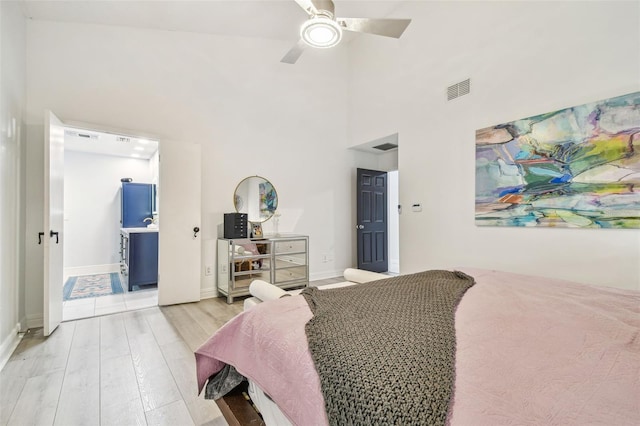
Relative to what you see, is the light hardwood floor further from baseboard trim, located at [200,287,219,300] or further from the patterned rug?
the patterned rug

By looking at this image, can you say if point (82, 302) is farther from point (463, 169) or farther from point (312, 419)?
point (463, 169)

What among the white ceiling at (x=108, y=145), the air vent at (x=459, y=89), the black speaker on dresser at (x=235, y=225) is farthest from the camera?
the white ceiling at (x=108, y=145)

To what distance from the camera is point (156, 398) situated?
172 cm

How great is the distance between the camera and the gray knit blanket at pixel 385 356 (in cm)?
63

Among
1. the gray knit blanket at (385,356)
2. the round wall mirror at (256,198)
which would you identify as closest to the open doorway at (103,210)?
the round wall mirror at (256,198)

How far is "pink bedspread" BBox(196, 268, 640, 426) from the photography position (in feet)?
1.98

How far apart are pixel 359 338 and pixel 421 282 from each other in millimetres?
817

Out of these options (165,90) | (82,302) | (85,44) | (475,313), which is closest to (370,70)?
(165,90)

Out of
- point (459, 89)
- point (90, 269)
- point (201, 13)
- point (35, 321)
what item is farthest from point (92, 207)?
point (459, 89)

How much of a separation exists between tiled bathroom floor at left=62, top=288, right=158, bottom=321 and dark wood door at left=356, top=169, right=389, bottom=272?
131 inches

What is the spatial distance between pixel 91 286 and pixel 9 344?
245cm

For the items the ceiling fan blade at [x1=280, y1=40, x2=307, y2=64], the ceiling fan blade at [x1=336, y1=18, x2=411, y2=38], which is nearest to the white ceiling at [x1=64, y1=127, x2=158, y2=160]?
the ceiling fan blade at [x1=280, y1=40, x2=307, y2=64]

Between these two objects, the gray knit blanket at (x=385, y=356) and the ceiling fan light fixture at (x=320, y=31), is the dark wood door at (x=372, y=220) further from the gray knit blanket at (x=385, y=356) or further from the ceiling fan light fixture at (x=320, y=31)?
the gray knit blanket at (x=385, y=356)

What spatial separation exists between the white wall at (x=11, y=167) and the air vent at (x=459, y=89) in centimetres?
428
